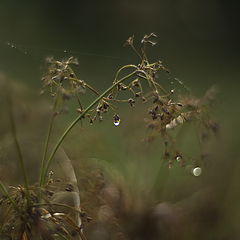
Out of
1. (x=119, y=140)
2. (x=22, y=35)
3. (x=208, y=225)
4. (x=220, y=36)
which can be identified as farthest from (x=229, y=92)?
(x=208, y=225)

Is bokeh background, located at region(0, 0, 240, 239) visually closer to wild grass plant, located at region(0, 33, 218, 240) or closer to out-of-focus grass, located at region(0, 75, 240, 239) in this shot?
Result: out-of-focus grass, located at region(0, 75, 240, 239)

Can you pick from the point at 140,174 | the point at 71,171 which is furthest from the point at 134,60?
the point at 71,171

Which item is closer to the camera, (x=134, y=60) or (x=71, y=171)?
(x=71, y=171)

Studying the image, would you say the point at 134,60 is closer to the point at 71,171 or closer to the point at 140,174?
the point at 140,174

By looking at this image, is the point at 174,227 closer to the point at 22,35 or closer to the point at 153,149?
the point at 153,149

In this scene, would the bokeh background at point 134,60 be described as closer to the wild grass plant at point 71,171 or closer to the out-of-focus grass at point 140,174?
the out-of-focus grass at point 140,174

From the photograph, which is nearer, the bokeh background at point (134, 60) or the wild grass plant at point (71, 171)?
the wild grass plant at point (71, 171)

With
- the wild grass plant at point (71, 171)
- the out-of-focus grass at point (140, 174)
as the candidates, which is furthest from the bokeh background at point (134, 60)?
the wild grass plant at point (71, 171)

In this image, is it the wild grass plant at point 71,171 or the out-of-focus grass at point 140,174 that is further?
the out-of-focus grass at point 140,174

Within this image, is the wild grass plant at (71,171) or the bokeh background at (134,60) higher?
the bokeh background at (134,60)
